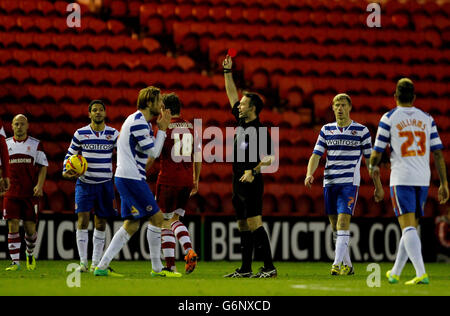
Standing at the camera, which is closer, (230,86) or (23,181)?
(230,86)

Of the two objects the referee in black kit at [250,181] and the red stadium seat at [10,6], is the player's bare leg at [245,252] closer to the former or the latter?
the referee in black kit at [250,181]

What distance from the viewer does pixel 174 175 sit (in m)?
8.36

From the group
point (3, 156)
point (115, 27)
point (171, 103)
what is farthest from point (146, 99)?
point (115, 27)

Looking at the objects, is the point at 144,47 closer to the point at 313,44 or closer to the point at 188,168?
the point at 313,44

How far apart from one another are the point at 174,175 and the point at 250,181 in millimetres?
1061

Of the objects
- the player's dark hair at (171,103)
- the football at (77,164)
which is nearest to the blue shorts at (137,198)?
the player's dark hair at (171,103)

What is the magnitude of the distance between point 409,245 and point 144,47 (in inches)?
421

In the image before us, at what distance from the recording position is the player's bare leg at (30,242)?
9.38 metres

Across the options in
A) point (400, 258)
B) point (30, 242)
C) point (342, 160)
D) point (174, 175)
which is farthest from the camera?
point (30, 242)

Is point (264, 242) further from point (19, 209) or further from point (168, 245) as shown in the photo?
point (19, 209)

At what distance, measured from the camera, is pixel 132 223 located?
7.42m

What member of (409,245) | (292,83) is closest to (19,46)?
(292,83)

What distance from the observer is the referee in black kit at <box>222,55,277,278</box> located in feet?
25.5

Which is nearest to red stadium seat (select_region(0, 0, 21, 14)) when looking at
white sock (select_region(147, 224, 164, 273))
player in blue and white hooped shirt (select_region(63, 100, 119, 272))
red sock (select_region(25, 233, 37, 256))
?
red sock (select_region(25, 233, 37, 256))
